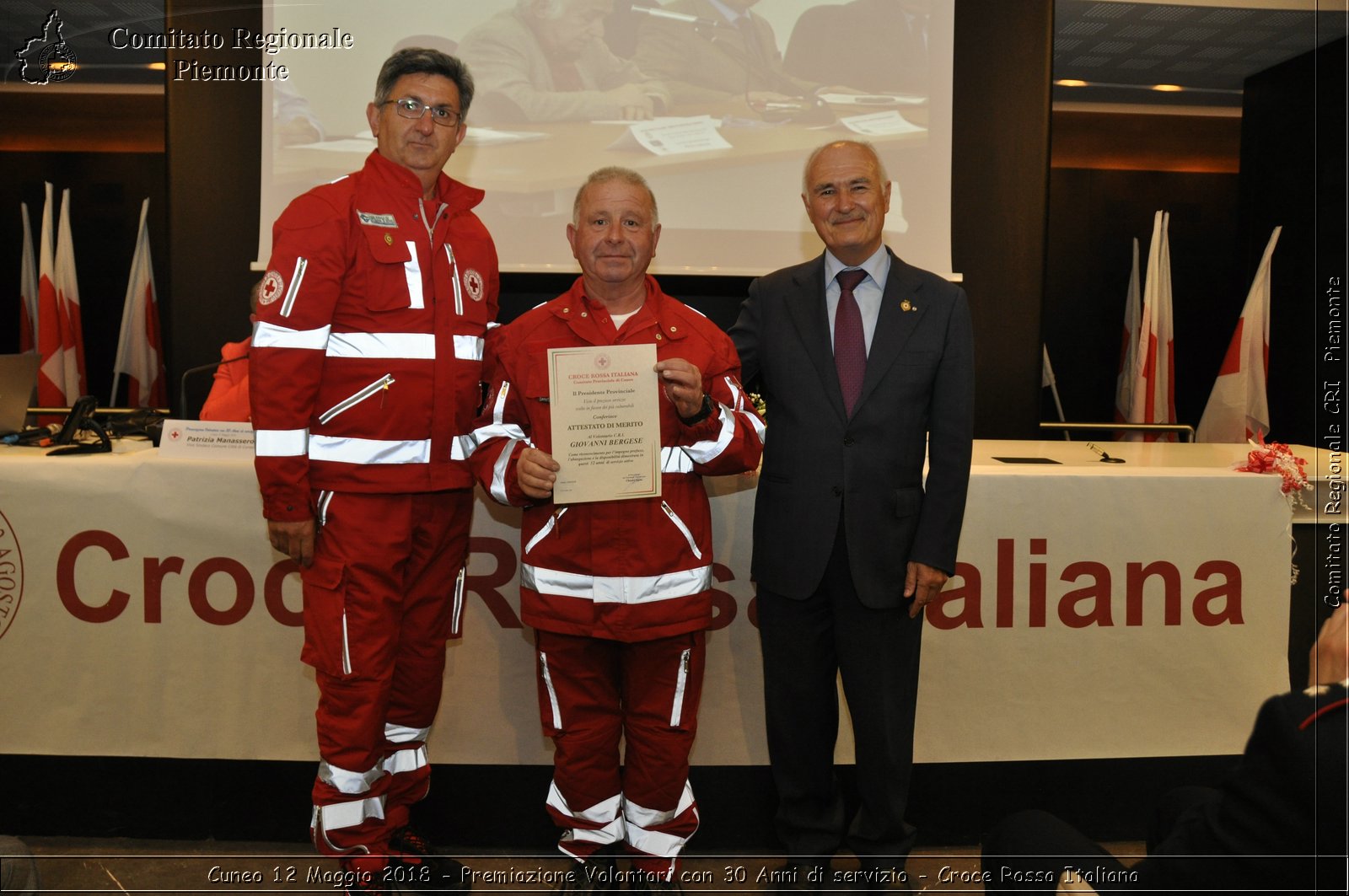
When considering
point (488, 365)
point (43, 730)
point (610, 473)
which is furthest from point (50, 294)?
point (610, 473)

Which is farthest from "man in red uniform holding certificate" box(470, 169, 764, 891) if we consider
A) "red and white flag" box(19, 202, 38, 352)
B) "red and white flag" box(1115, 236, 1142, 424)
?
"red and white flag" box(19, 202, 38, 352)

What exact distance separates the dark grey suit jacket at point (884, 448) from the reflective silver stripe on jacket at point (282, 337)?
1.15 meters

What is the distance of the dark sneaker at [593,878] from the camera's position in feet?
Result: 7.58

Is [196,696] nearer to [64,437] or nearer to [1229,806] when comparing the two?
[64,437]

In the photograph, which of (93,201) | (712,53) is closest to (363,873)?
(712,53)

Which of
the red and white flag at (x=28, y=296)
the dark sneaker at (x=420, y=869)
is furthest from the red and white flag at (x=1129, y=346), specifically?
the red and white flag at (x=28, y=296)

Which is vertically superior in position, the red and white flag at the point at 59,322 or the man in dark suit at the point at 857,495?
the red and white flag at the point at 59,322

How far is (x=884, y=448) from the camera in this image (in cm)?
228

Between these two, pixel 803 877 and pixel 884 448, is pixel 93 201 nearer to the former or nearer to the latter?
pixel 884 448

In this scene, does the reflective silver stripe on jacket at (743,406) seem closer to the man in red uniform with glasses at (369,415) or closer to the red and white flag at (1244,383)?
the man in red uniform with glasses at (369,415)

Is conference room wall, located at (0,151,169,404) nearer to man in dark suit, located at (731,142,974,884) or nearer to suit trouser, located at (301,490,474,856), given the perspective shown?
suit trouser, located at (301,490,474,856)

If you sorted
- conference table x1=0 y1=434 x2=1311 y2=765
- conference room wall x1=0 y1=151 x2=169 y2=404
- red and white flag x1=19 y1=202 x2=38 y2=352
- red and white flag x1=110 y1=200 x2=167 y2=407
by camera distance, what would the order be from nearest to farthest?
conference table x1=0 y1=434 x2=1311 y2=765 < red and white flag x1=110 y1=200 x2=167 y2=407 < red and white flag x1=19 y1=202 x2=38 y2=352 < conference room wall x1=0 y1=151 x2=169 y2=404

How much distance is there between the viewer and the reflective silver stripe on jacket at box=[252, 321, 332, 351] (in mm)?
2121

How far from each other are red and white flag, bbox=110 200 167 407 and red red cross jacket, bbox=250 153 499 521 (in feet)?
21.4
